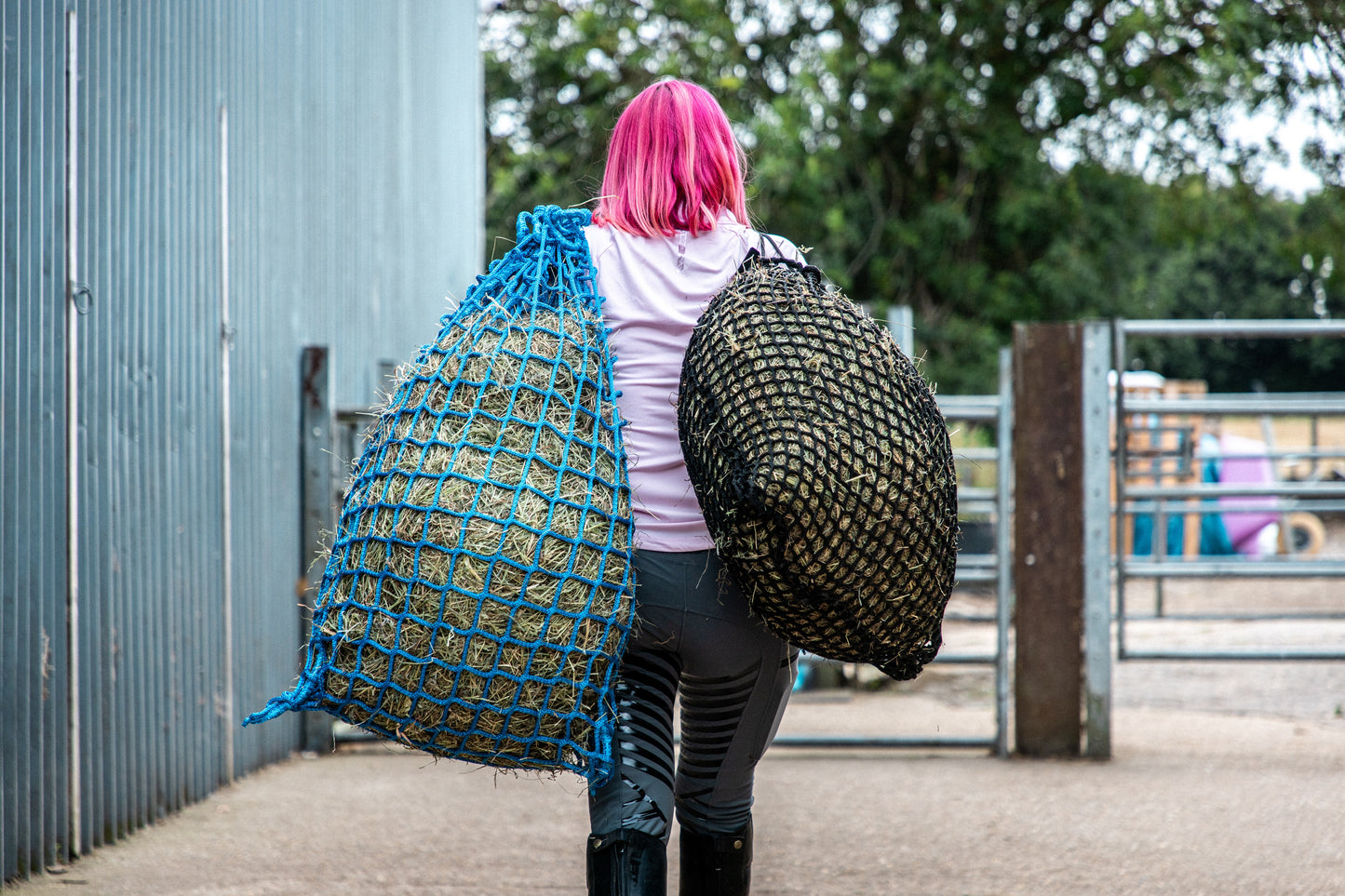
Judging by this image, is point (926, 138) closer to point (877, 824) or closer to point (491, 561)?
point (877, 824)

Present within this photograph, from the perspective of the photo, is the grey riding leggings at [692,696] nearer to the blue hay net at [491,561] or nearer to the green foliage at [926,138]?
the blue hay net at [491,561]

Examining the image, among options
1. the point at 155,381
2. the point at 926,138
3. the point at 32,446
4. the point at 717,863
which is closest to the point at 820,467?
the point at 717,863

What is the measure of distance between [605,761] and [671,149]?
3.55ft

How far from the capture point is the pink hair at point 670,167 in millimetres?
2350

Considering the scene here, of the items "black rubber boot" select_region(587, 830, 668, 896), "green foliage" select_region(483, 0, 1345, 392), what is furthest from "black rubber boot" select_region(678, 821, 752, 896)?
"green foliage" select_region(483, 0, 1345, 392)

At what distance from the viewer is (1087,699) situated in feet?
16.4

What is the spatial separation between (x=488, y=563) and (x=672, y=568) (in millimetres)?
327

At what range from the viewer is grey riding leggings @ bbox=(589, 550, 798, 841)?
2227 mm

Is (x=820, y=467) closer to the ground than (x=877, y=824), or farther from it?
farther from it

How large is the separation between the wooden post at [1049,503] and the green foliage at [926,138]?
7.76 m

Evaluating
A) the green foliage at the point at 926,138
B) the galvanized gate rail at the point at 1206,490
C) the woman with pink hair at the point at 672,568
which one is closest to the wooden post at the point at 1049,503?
the galvanized gate rail at the point at 1206,490

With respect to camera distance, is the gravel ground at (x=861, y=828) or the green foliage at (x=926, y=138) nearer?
the gravel ground at (x=861, y=828)

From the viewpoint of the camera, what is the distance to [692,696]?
7.82 feet

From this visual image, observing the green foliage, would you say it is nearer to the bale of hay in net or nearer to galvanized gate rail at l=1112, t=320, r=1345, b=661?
galvanized gate rail at l=1112, t=320, r=1345, b=661
